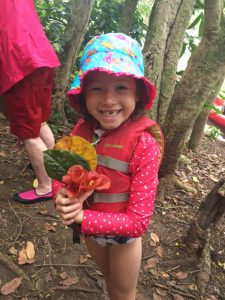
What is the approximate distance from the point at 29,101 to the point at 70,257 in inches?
53.0

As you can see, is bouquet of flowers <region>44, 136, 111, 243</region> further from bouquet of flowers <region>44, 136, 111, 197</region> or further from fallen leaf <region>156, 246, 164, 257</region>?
fallen leaf <region>156, 246, 164, 257</region>

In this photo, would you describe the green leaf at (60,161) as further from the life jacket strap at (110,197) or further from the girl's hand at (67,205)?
the life jacket strap at (110,197)

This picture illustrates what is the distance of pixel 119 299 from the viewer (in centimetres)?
195

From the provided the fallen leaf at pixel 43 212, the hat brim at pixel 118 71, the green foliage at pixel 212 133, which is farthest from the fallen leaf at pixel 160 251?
the green foliage at pixel 212 133

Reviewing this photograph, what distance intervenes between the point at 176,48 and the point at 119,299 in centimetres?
265

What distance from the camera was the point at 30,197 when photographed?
3143 mm

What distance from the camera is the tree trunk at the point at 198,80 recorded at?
266 centimetres

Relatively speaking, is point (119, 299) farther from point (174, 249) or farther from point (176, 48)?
point (176, 48)

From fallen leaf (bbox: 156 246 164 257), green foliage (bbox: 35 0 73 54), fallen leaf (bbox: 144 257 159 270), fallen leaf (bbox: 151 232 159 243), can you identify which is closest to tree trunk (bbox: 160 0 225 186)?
fallen leaf (bbox: 151 232 159 243)

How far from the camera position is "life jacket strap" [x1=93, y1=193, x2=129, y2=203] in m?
1.63

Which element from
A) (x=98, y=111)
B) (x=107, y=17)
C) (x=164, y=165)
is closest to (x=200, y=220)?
(x=164, y=165)

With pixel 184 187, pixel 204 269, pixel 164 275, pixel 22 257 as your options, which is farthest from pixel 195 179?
pixel 22 257

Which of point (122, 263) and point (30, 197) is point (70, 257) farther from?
point (122, 263)

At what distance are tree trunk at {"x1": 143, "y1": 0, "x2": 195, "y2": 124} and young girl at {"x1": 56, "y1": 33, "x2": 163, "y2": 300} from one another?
1.77m
